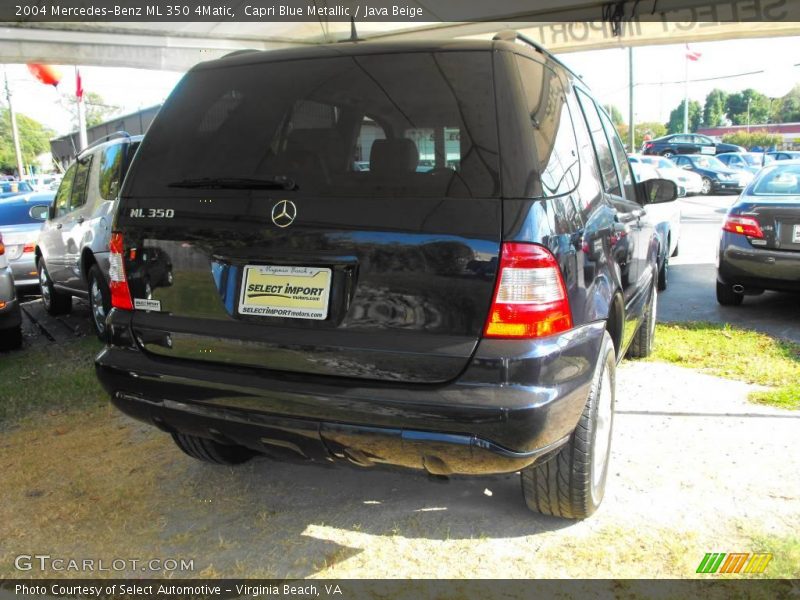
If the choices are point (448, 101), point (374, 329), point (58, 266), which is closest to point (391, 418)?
point (374, 329)

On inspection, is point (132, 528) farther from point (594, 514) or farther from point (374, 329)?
point (594, 514)

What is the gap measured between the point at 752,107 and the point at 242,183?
128m

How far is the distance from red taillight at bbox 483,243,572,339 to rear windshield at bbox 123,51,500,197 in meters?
0.22

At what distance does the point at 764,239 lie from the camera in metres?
5.84

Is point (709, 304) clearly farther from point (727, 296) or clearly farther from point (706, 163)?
point (706, 163)

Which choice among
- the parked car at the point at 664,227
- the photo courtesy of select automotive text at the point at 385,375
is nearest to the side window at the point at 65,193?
the photo courtesy of select automotive text at the point at 385,375

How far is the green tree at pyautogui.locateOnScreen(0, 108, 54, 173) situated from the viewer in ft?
268

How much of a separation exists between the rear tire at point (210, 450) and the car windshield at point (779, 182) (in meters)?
5.52

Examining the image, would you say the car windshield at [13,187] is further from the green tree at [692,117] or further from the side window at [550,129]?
the green tree at [692,117]

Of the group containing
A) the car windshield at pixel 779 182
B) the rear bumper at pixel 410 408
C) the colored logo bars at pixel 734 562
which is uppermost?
the car windshield at pixel 779 182

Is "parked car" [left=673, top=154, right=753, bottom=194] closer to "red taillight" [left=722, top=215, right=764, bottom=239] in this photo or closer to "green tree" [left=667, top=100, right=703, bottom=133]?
"red taillight" [left=722, top=215, right=764, bottom=239]

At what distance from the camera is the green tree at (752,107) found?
10891cm

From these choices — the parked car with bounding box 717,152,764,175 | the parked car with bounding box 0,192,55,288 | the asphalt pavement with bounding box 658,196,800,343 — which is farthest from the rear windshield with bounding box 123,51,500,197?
the parked car with bounding box 717,152,764,175

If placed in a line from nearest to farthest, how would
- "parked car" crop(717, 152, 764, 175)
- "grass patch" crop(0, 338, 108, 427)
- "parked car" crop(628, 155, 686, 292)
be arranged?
"grass patch" crop(0, 338, 108, 427) → "parked car" crop(628, 155, 686, 292) → "parked car" crop(717, 152, 764, 175)
